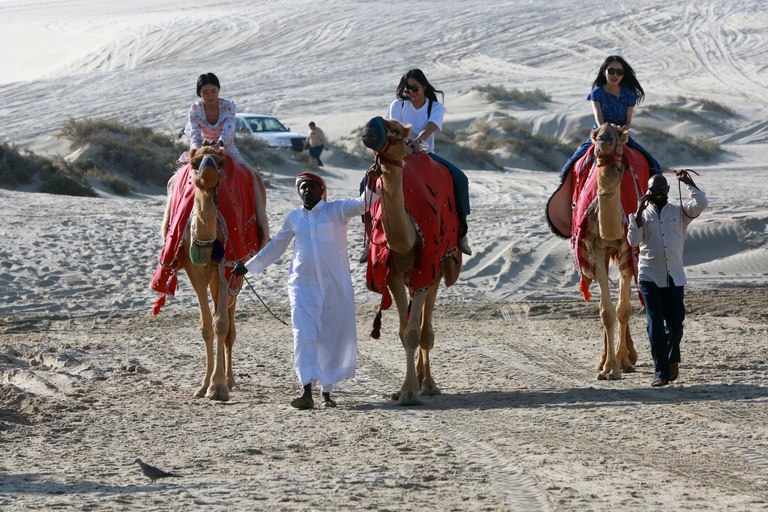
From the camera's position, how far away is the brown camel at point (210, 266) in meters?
7.30

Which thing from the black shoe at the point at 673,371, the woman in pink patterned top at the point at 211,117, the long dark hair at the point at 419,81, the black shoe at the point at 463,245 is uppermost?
the long dark hair at the point at 419,81

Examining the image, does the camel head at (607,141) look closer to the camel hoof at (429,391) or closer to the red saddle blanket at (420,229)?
the red saddle blanket at (420,229)

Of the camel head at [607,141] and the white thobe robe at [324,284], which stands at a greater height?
the camel head at [607,141]

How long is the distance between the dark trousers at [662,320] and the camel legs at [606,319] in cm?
42

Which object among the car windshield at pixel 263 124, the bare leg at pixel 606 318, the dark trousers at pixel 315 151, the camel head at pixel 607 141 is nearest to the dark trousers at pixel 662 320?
the bare leg at pixel 606 318

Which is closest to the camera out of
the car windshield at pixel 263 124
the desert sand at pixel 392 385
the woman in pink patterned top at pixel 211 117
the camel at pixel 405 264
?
the desert sand at pixel 392 385

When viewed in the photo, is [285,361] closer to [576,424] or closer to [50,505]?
[576,424]

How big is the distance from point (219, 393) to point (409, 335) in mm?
1609

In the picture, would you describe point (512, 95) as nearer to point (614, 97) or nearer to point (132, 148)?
point (132, 148)

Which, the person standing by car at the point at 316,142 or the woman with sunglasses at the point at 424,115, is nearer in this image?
the woman with sunglasses at the point at 424,115

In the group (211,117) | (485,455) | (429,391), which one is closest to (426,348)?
(429,391)

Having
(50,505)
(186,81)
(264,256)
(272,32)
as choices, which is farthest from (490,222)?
(272,32)

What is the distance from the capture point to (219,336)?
7.73m

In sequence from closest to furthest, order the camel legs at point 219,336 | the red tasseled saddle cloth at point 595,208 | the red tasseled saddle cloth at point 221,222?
the camel legs at point 219,336 < the red tasseled saddle cloth at point 221,222 < the red tasseled saddle cloth at point 595,208
